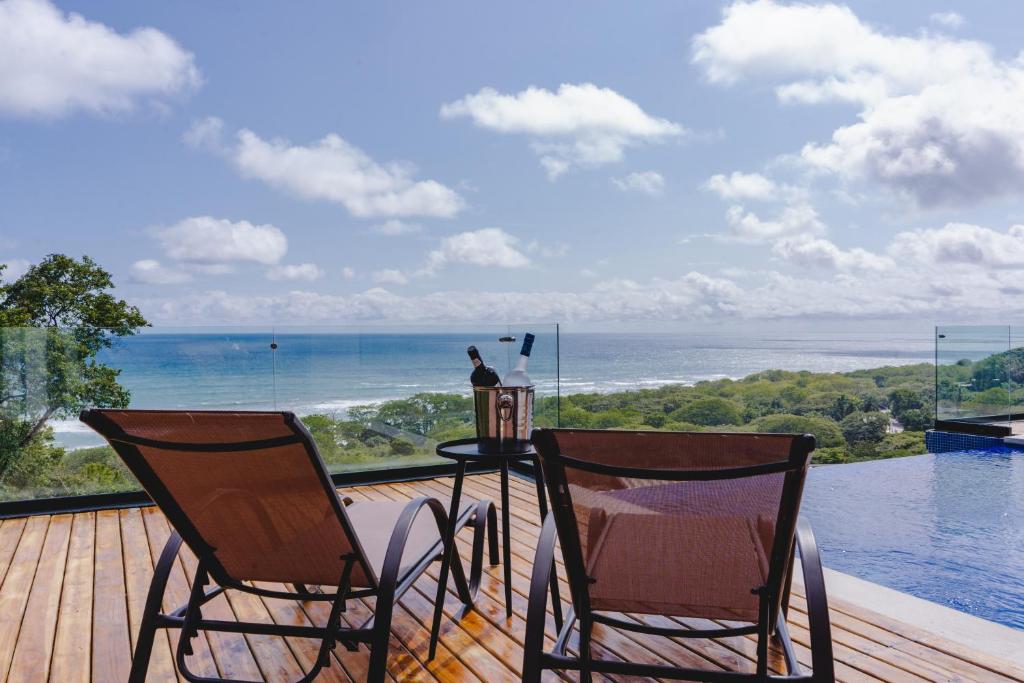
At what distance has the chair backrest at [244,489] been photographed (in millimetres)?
1838

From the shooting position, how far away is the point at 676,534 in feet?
5.35

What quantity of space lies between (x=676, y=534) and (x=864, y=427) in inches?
672

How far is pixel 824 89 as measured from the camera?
23.0 meters

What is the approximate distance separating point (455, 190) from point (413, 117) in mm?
7011

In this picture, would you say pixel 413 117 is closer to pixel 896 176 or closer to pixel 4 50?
pixel 4 50

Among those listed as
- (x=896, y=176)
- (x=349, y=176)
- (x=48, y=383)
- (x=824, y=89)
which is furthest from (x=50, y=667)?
(x=349, y=176)

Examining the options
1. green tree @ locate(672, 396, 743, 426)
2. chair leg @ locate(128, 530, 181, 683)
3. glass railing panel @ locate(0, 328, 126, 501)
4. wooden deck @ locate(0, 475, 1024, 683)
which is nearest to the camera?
chair leg @ locate(128, 530, 181, 683)

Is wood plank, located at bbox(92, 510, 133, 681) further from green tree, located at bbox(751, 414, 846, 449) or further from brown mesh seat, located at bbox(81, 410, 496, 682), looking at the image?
green tree, located at bbox(751, 414, 846, 449)

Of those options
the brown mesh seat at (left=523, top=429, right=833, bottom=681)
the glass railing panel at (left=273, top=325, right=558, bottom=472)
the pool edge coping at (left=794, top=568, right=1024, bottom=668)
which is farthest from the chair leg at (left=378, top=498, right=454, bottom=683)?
the glass railing panel at (left=273, top=325, right=558, bottom=472)

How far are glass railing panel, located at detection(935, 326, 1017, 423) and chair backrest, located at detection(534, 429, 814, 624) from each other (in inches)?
354

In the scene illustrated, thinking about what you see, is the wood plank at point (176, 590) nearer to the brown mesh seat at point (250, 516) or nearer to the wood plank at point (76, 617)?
the wood plank at point (76, 617)

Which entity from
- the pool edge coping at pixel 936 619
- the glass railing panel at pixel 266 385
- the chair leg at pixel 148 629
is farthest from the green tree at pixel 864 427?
the chair leg at pixel 148 629

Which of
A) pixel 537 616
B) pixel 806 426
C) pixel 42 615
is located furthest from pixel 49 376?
pixel 806 426

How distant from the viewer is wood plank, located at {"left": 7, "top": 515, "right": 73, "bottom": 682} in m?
2.29
